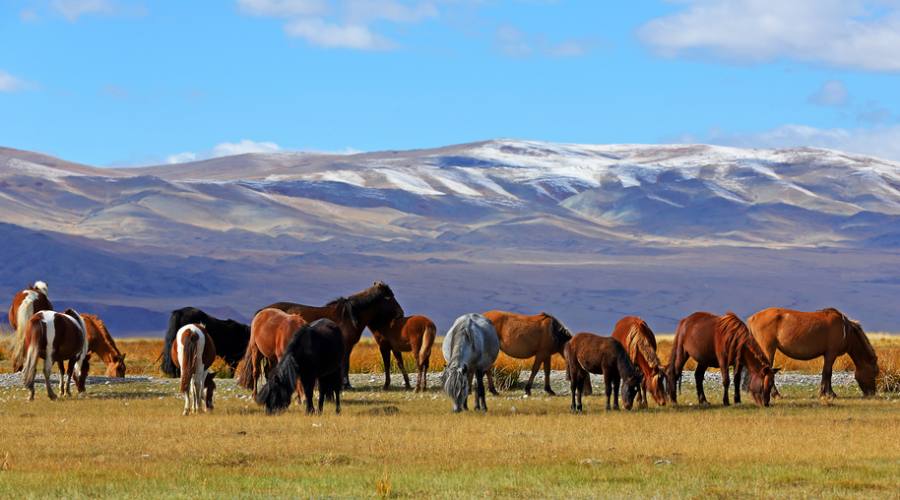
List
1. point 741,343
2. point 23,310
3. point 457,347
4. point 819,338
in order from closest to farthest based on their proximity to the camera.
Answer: point 457,347, point 741,343, point 819,338, point 23,310

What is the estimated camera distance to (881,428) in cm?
2077

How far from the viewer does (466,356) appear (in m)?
23.9

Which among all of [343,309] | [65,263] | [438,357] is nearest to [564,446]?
[343,309]

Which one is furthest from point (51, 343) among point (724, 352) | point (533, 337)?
point (724, 352)

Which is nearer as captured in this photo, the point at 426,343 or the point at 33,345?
the point at 33,345

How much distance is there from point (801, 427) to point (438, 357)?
2211 cm

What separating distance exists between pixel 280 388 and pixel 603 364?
5076 mm

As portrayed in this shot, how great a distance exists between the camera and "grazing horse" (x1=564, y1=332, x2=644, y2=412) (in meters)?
23.9

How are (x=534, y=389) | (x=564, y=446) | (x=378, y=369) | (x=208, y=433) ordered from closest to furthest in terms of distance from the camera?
(x=564, y=446), (x=208, y=433), (x=534, y=389), (x=378, y=369)

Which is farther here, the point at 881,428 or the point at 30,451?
the point at 881,428

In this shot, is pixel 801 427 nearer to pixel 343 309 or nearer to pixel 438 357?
pixel 343 309

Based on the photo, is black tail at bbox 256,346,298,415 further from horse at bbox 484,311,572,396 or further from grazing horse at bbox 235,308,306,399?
horse at bbox 484,311,572,396

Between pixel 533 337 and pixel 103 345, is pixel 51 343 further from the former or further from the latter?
pixel 533 337

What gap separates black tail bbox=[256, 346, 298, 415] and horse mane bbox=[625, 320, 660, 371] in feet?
20.0
